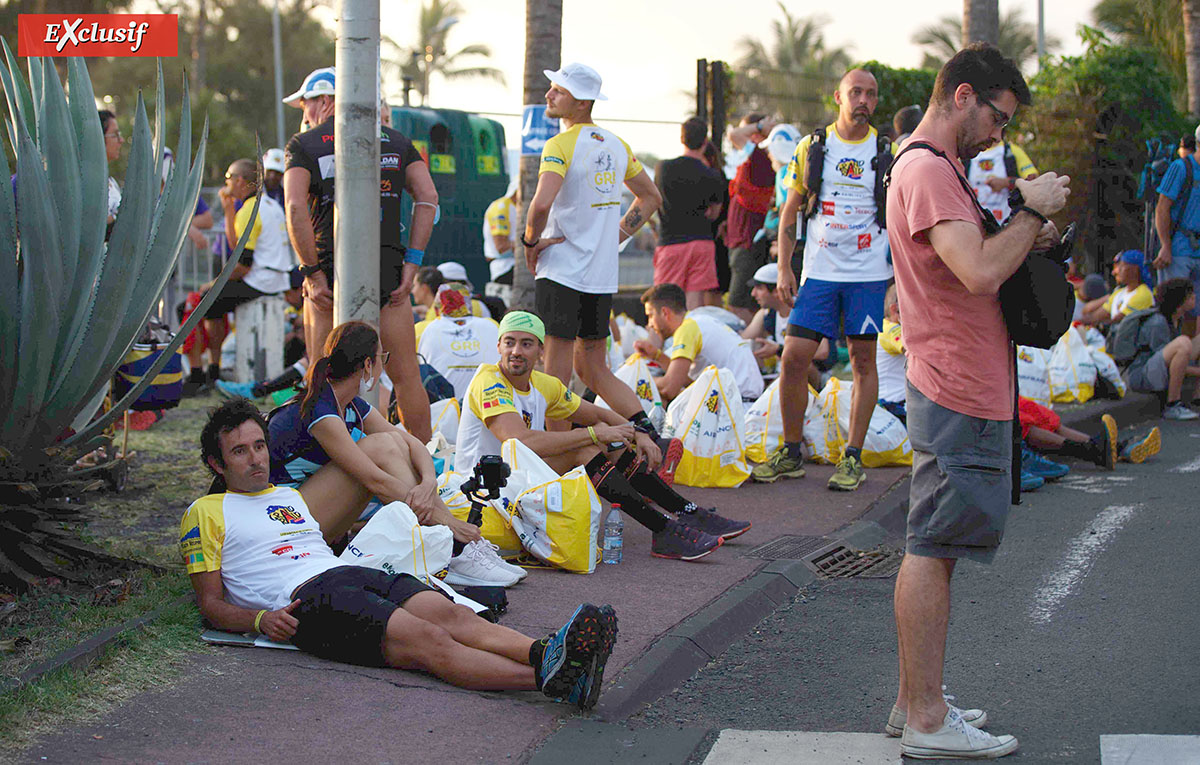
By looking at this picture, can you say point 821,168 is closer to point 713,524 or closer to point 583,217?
point 583,217

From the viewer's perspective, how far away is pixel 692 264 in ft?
37.2

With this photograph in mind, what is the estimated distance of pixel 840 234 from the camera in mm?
7699

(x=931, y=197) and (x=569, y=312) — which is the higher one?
(x=931, y=197)

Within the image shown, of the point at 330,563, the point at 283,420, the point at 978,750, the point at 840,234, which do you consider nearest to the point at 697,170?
the point at 840,234

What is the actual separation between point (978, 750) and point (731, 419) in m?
4.30

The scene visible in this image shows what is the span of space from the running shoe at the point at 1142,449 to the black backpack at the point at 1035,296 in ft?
18.7

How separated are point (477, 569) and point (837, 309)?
10.9ft

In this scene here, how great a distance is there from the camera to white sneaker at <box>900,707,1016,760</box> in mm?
3748

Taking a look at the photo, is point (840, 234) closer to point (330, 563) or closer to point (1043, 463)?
point (1043, 463)

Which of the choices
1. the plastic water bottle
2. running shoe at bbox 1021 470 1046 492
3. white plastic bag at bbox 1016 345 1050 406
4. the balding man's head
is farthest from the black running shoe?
white plastic bag at bbox 1016 345 1050 406

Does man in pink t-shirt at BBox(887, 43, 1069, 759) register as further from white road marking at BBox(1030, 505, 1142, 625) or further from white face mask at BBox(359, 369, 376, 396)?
white face mask at BBox(359, 369, 376, 396)

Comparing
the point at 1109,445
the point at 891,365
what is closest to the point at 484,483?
the point at 891,365

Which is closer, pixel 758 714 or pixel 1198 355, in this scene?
pixel 758 714

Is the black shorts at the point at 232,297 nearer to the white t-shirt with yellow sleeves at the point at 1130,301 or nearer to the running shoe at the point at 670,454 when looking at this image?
the running shoe at the point at 670,454
